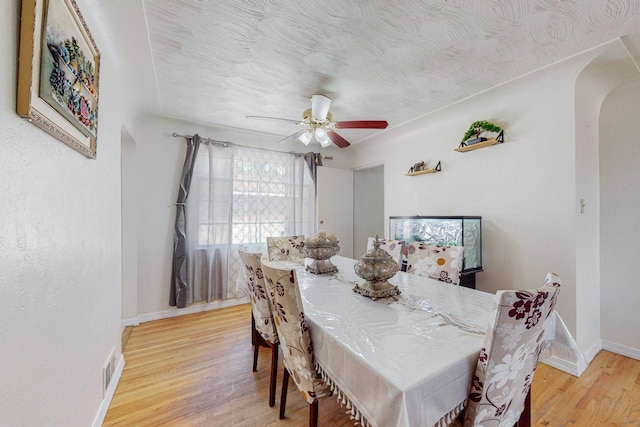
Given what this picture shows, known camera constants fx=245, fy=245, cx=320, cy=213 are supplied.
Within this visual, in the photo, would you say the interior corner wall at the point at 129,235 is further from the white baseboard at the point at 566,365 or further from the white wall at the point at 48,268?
the white baseboard at the point at 566,365

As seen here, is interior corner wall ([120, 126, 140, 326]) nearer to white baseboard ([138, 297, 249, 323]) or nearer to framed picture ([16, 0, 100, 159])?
white baseboard ([138, 297, 249, 323])

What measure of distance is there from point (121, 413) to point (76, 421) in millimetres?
531

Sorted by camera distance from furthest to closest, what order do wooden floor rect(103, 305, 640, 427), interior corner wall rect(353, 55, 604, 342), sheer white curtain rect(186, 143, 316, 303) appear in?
sheer white curtain rect(186, 143, 316, 303), interior corner wall rect(353, 55, 604, 342), wooden floor rect(103, 305, 640, 427)

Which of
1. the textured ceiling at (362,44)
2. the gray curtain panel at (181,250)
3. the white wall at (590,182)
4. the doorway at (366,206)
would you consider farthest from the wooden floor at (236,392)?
the doorway at (366,206)

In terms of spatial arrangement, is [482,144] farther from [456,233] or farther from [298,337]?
[298,337]

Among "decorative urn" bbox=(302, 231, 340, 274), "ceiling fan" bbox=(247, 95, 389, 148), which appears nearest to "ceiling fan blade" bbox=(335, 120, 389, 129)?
"ceiling fan" bbox=(247, 95, 389, 148)

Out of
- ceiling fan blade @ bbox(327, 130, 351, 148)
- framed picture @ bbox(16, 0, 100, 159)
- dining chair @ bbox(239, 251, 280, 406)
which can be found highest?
ceiling fan blade @ bbox(327, 130, 351, 148)

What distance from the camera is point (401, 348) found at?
926 mm

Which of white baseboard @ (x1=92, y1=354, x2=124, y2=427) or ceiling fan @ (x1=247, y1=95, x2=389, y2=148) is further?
ceiling fan @ (x1=247, y1=95, x2=389, y2=148)

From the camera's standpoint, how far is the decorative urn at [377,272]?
148cm

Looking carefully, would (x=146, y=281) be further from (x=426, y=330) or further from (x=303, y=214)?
(x=426, y=330)

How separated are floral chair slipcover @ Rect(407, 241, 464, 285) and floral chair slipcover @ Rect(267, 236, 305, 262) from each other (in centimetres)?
117

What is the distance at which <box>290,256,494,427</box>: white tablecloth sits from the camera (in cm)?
76

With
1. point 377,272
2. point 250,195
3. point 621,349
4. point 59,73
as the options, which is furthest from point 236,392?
point 621,349
